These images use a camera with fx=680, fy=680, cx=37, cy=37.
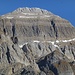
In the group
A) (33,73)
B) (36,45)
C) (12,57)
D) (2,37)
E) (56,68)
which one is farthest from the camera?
(36,45)

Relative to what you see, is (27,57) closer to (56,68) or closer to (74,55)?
(56,68)

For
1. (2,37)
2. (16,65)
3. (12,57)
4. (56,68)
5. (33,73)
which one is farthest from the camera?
(2,37)

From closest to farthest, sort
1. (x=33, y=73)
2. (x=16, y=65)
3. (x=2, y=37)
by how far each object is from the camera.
A: (x=33, y=73), (x=16, y=65), (x=2, y=37)

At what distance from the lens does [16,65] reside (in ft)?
379

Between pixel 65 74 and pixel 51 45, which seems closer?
pixel 65 74

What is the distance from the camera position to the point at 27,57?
134 metres

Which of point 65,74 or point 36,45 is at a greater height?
point 36,45

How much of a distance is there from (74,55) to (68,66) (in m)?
85.4

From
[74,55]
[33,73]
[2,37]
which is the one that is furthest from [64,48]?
[33,73]

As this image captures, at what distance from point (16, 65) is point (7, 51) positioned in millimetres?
13581

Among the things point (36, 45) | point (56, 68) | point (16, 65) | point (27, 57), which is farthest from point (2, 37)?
point (36, 45)

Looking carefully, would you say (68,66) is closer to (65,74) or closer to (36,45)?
(65,74)

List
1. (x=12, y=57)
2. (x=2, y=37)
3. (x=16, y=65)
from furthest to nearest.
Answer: (x=2, y=37) < (x=12, y=57) < (x=16, y=65)

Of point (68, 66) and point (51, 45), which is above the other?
point (51, 45)
